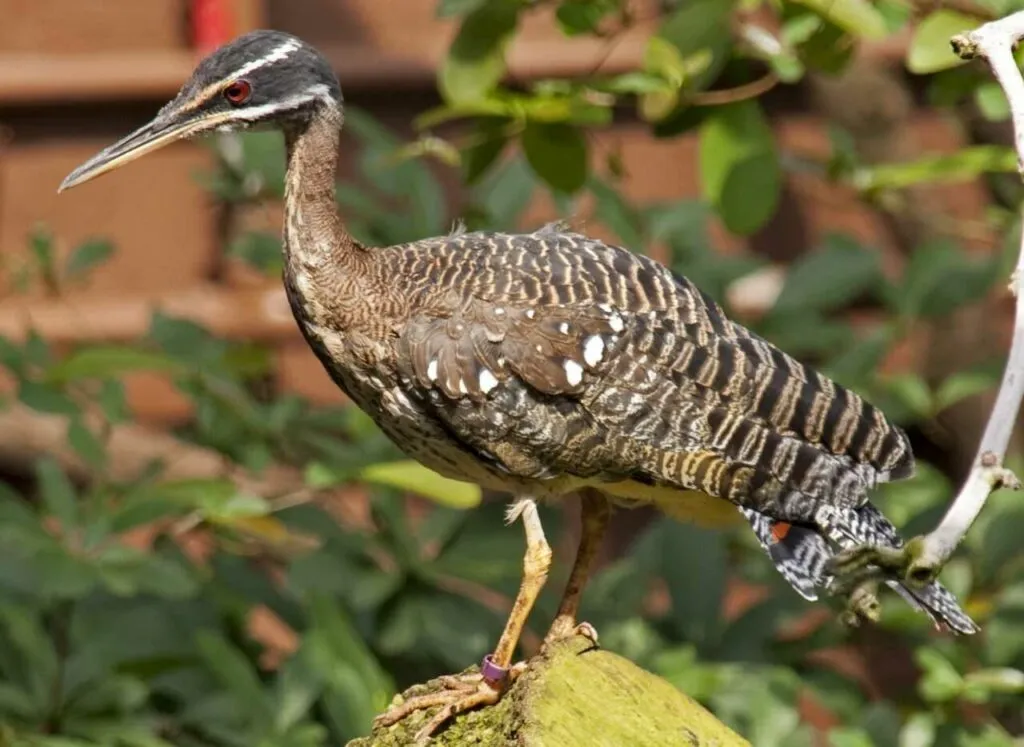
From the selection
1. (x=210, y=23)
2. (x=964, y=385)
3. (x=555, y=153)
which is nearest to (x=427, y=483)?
(x=555, y=153)

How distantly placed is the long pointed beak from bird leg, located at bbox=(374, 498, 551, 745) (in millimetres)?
1057

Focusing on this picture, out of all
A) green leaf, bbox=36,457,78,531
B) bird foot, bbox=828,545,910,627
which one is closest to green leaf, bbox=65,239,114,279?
green leaf, bbox=36,457,78,531

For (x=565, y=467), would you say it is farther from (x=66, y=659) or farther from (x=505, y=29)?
(x=66, y=659)

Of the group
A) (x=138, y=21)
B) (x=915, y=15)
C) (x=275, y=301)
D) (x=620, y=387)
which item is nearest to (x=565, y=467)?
(x=620, y=387)

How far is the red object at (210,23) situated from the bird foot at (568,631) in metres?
3.32

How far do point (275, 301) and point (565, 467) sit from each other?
322 cm

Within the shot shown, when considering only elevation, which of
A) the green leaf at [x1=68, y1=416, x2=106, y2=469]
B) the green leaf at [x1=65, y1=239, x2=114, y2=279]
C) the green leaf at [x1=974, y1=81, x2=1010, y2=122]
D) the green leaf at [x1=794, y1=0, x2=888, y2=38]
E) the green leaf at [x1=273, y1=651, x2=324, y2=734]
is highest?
the green leaf at [x1=794, y1=0, x2=888, y2=38]

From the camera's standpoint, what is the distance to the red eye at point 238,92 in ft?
11.7

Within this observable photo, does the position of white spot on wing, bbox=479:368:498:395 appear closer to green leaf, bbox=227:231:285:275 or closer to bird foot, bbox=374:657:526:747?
bird foot, bbox=374:657:526:747

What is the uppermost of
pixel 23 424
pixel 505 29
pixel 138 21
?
pixel 505 29

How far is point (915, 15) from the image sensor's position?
4.46m

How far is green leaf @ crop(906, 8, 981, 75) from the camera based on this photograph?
3832 mm

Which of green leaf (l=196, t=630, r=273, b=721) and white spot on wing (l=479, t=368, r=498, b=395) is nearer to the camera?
white spot on wing (l=479, t=368, r=498, b=395)

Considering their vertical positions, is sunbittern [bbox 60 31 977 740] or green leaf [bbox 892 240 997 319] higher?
sunbittern [bbox 60 31 977 740]
